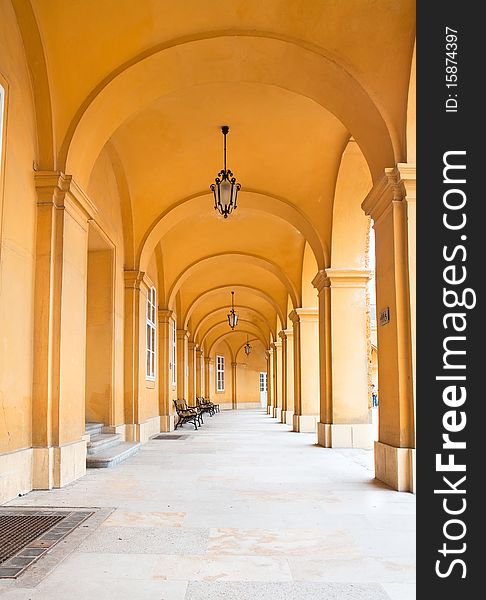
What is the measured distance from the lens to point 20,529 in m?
4.84

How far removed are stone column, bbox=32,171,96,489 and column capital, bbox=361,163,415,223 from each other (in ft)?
12.1

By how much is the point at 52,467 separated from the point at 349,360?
6.28 meters

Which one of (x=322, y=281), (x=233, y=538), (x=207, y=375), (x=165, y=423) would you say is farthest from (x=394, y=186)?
(x=207, y=375)

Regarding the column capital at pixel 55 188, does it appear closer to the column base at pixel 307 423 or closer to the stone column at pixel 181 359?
the column base at pixel 307 423

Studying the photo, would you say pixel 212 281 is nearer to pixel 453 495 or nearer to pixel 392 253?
pixel 392 253

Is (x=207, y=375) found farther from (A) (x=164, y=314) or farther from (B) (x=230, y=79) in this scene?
(B) (x=230, y=79)

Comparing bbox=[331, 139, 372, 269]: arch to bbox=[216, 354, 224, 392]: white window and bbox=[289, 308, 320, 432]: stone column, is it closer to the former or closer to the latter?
bbox=[289, 308, 320, 432]: stone column

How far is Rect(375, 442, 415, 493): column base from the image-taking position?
6.63m

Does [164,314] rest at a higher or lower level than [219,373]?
higher

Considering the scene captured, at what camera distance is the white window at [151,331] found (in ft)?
48.8

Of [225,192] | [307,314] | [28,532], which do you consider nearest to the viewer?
[28,532]

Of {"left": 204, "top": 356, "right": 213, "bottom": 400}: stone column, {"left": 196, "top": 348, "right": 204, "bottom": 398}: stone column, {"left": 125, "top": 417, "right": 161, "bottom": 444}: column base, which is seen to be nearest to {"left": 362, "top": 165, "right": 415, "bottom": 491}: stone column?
{"left": 125, "top": 417, "right": 161, "bottom": 444}: column base

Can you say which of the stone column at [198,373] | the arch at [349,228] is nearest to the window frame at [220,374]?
the stone column at [198,373]

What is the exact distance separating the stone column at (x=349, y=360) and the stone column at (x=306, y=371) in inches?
170
